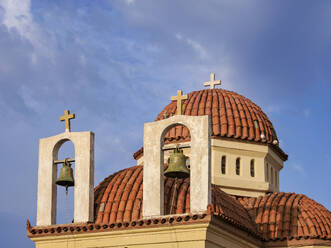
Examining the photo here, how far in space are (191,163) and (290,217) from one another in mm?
5752

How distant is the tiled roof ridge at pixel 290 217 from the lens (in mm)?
25938

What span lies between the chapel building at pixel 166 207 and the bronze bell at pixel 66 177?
0.37ft

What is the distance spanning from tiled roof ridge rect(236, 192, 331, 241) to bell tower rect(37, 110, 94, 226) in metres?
6.32

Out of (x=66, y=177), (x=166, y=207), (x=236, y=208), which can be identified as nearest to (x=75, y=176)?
(x=66, y=177)

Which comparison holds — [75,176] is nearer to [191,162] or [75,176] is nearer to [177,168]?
[177,168]

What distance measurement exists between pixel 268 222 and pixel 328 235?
79.9 inches

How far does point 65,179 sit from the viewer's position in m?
23.9

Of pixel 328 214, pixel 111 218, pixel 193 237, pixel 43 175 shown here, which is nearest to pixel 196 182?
pixel 193 237

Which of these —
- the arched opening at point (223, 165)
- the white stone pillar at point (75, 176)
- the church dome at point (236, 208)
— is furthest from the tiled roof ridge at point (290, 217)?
the white stone pillar at point (75, 176)

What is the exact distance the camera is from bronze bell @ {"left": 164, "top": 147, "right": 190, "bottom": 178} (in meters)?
22.8

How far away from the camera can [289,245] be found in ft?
84.7

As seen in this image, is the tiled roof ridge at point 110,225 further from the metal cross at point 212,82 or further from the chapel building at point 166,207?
the metal cross at point 212,82

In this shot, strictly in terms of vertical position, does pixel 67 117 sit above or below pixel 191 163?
above

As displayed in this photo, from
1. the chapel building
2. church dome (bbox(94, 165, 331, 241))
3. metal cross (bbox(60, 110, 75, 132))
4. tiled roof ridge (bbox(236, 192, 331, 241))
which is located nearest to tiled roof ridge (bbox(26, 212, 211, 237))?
the chapel building
